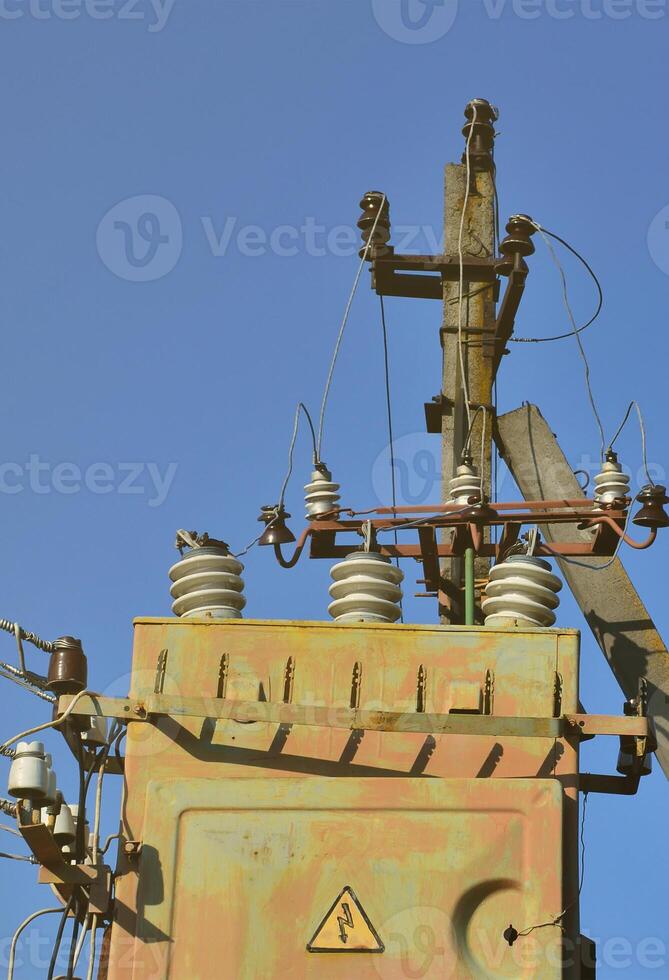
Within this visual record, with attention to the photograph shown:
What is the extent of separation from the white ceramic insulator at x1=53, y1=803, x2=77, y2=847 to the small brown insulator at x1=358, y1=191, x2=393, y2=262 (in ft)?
17.4

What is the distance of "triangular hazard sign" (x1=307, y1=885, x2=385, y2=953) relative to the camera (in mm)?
8641

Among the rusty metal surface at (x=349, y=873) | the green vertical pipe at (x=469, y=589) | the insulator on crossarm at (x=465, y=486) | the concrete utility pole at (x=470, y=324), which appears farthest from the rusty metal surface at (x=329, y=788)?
the concrete utility pole at (x=470, y=324)

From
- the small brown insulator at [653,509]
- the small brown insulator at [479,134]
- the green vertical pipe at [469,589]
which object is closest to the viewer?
the green vertical pipe at [469,589]

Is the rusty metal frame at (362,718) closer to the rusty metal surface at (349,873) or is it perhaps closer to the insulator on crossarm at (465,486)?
the rusty metal surface at (349,873)

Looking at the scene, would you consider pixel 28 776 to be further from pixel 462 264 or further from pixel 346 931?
pixel 462 264

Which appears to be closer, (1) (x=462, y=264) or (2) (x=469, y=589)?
(2) (x=469, y=589)

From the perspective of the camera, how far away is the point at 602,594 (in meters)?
12.0

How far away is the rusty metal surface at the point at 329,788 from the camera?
8734 millimetres

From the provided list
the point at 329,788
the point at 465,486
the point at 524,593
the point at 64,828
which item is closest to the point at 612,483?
the point at 465,486

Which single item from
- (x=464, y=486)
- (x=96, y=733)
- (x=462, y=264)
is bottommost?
(x=96, y=733)

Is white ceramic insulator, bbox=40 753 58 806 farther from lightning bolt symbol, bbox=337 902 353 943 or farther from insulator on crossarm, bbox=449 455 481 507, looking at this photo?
insulator on crossarm, bbox=449 455 481 507

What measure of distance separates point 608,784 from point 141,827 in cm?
256

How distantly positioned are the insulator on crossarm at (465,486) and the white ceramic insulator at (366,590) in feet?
3.41

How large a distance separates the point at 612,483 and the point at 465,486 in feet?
3.13
